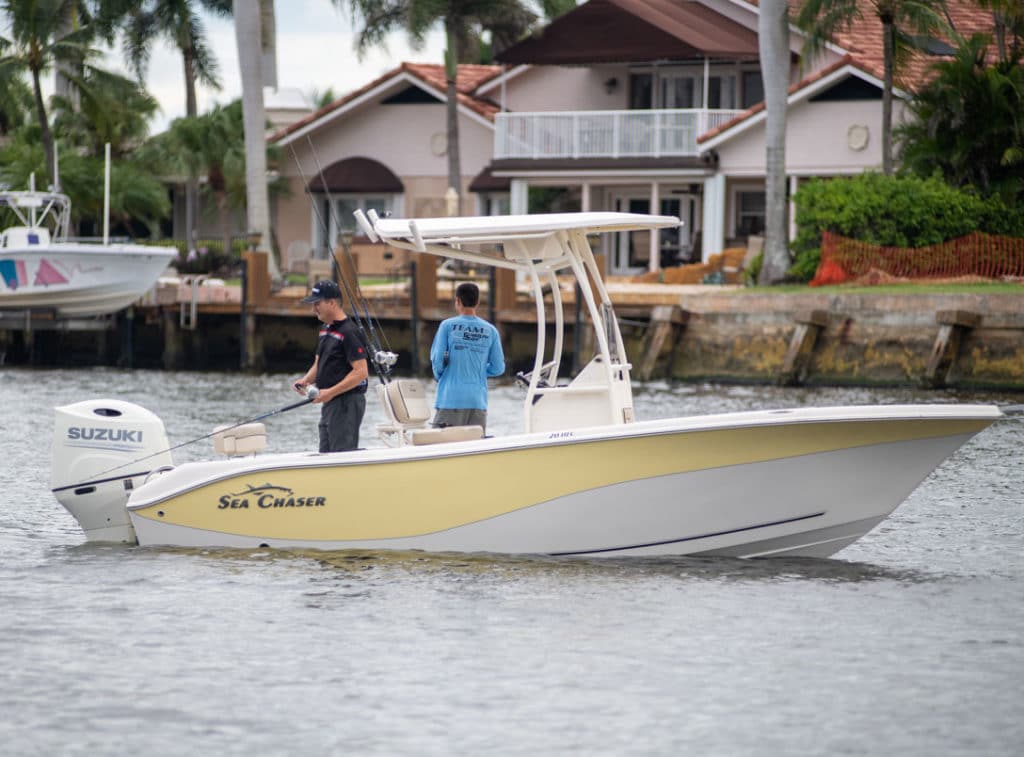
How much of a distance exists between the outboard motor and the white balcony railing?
28.1m

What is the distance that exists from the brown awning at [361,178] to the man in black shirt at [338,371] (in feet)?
105

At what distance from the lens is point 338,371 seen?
1134 centimetres

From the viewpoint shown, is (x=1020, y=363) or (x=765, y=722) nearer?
(x=765, y=722)

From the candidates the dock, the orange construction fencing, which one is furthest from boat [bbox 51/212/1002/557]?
the orange construction fencing

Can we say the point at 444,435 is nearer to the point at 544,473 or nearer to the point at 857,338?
the point at 544,473

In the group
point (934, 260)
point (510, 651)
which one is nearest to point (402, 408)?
point (510, 651)

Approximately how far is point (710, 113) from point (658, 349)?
12.6m

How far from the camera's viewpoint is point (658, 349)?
2736 centimetres

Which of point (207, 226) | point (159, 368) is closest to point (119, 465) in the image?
point (159, 368)

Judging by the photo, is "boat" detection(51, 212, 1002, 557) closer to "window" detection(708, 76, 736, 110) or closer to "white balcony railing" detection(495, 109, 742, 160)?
"white balcony railing" detection(495, 109, 742, 160)

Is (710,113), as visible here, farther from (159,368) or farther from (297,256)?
(159,368)

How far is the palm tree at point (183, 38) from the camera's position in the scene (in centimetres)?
4325

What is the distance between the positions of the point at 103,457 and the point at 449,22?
2970 centimetres

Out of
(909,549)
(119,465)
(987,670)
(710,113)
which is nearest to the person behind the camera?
(987,670)
